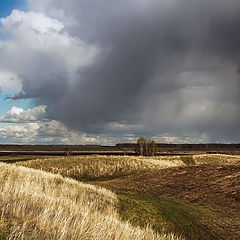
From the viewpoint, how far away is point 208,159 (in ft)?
262

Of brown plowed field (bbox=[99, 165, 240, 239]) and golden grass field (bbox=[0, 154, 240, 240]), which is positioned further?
brown plowed field (bbox=[99, 165, 240, 239])

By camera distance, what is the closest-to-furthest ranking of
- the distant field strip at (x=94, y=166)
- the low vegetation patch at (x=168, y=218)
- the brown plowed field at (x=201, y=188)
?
1. the low vegetation patch at (x=168, y=218)
2. the brown plowed field at (x=201, y=188)
3. the distant field strip at (x=94, y=166)

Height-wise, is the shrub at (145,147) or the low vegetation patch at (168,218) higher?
the shrub at (145,147)

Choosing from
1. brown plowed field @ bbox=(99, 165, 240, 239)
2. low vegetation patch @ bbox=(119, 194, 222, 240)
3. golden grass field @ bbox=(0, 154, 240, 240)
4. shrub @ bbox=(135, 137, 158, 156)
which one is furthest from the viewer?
shrub @ bbox=(135, 137, 158, 156)

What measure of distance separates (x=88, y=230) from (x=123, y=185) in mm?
25615

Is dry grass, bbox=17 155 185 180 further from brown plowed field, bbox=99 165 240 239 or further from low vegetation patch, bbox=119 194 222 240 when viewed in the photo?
low vegetation patch, bbox=119 194 222 240

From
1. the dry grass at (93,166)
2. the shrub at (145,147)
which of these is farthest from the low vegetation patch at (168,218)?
the shrub at (145,147)

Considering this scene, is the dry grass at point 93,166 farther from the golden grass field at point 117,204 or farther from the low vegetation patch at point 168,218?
the low vegetation patch at point 168,218

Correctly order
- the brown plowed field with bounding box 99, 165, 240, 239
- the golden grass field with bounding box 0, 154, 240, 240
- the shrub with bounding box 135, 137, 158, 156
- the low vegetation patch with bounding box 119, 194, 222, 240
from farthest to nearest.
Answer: the shrub with bounding box 135, 137, 158, 156 → the brown plowed field with bounding box 99, 165, 240, 239 → the low vegetation patch with bounding box 119, 194, 222, 240 → the golden grass field with bounding box 0, 154, 240, 240

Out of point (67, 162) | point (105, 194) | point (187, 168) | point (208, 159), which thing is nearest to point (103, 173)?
point (67, 162)

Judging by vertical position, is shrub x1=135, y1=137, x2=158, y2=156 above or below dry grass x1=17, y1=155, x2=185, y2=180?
above

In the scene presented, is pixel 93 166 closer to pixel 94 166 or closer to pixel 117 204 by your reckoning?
pixel 94 166

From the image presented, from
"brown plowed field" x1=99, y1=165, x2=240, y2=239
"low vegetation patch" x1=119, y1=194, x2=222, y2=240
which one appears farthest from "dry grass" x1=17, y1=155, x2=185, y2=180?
"low vegetation patch" x1=119, y1=194, x2=222, y2=240

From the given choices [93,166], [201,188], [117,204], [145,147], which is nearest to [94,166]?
[93,166]
